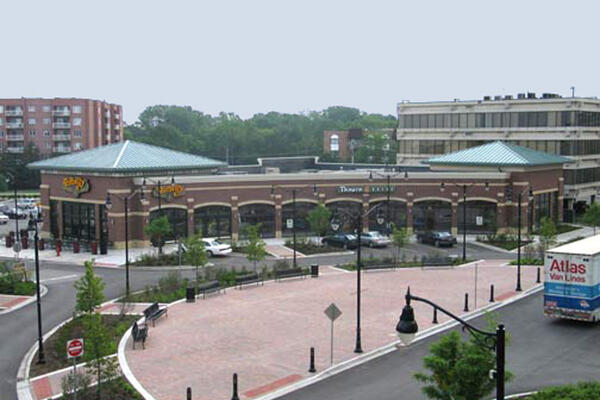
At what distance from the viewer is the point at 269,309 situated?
33.5m

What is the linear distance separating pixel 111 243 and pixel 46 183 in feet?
32.6

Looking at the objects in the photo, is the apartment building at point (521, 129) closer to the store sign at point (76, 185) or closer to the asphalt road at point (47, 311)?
the store sign at point (76, 185)

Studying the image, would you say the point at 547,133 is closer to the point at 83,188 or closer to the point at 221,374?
the point at 83,188

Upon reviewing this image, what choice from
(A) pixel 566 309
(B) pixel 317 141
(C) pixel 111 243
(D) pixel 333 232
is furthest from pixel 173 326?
(B) pixel 317 141

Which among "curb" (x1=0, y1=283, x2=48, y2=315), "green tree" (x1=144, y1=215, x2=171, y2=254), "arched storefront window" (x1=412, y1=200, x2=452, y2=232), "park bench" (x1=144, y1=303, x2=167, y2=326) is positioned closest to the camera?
"park bench" (x1=144, y1=303, x2=167, y2=326)

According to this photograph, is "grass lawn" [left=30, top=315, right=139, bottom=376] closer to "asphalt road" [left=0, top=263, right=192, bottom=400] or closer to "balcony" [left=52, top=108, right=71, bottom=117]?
"asphalt road" [left=0, top=263, right=192, bottom=400]

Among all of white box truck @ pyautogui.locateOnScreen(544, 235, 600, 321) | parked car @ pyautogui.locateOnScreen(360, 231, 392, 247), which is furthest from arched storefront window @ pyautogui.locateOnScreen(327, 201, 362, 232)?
white box truck @ pyautogui.locateOnScreen(544, 235, 600, 321)

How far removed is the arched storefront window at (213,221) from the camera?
2270 inches

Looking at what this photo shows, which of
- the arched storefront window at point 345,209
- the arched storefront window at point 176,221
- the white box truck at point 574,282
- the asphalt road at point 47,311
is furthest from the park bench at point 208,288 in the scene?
the arched storefront window at point 345,209

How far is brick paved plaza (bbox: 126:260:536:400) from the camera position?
23.8 metres

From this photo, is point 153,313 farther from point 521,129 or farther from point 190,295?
point 521,129

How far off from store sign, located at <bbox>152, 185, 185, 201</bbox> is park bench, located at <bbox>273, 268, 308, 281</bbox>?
1660 cm

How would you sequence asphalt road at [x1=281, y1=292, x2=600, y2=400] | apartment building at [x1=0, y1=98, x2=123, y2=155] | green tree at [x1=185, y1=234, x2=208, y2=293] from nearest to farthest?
asphalt road at [x1=281, y1=292, x2=600, y2=400] → green tree at [x1=185, y1=234, x2=208, y2=293] → apartment building at [x1=0, y1=98, x2=123, y2=155]

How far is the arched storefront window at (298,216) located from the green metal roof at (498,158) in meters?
14.7
